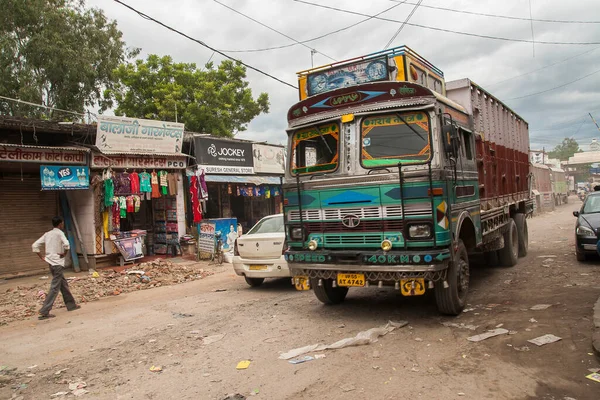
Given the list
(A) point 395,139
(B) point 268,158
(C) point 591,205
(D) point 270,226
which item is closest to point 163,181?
(B) point 268,158

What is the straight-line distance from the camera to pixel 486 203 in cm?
748

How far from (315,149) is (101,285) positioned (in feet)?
22.3

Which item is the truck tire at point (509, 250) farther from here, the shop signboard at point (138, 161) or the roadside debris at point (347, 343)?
the shop signboard at point (138, 161)

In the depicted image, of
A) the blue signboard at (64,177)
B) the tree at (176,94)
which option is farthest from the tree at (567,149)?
the blue signboard at (64,177)

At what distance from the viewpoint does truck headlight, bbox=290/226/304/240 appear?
605cm

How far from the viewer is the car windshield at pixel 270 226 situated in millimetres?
8891

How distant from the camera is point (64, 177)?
1122 centimetres

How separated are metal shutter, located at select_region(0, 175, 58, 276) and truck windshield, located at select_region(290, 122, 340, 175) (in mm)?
9393

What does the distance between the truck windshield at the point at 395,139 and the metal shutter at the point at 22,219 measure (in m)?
10.5

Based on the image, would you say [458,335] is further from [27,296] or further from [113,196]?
[113,196]

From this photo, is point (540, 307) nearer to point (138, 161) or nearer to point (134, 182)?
point (134, 182)

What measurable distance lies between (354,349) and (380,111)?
115 inches

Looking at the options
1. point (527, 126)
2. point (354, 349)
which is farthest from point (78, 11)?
point (354, 349)

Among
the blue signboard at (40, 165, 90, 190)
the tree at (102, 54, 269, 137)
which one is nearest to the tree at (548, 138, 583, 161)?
the tree at (102, 54, 269, 137)
